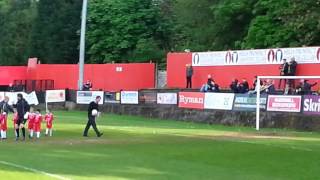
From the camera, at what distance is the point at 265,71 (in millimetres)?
41594

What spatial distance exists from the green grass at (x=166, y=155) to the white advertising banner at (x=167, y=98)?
36.4ft

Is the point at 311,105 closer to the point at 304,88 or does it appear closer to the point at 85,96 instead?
the point at 304,88

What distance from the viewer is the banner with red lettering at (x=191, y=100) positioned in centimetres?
3894

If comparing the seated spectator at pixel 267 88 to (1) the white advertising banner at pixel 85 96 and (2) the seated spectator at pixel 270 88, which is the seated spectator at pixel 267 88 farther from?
(1) the white advertising banner at pixel 85 96

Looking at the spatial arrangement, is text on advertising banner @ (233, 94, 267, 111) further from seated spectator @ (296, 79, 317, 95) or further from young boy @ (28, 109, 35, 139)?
young boy @ (28, 109, 35, 139)

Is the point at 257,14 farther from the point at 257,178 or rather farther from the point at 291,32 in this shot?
the point at 257,178

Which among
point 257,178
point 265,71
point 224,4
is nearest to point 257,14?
point 224,4

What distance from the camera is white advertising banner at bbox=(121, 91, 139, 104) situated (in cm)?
4493

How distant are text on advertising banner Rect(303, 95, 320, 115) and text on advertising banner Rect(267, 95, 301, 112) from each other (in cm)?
37

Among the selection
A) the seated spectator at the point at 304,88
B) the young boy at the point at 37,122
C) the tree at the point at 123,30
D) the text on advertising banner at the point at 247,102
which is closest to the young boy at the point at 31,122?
the young boy at the point at 37,122

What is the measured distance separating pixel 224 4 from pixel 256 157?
3405 centimetres

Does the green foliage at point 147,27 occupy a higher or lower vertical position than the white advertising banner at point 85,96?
higher

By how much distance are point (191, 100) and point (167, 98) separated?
2449 mm

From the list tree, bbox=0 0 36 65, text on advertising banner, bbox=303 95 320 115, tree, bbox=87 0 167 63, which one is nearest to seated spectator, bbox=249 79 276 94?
text on advertising banner, bbox=303 95 320 115
